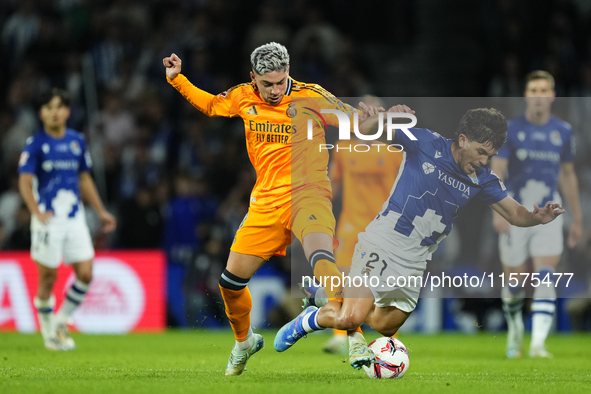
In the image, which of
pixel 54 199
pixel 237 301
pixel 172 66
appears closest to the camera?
pixel 237 301

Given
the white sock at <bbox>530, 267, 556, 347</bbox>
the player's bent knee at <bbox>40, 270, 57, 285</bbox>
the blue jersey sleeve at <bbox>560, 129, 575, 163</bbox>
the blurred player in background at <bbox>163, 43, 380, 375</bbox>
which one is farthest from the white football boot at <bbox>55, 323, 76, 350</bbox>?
the blue jersey sleeve at <bbox>560, 129, 575, 163</bbox>

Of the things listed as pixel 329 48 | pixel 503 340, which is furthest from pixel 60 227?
pixel 329 48

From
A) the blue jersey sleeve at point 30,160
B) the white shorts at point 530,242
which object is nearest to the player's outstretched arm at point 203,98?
the blue jersey sleeve at point 30,160

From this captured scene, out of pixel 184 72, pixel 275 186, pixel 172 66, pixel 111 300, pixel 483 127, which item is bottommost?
pixel 111 300

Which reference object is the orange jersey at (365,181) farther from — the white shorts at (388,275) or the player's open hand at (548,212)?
the white shorts at (388,275)

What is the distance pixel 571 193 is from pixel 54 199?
5.26 meters

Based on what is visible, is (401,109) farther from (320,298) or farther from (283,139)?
(320,298)

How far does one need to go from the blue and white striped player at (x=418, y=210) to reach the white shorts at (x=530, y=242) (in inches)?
75.1

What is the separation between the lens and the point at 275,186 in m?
6.46

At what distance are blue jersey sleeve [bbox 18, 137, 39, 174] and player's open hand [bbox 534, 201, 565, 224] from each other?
16.8ft

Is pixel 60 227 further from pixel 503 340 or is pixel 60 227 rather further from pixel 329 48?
pixel 329 48

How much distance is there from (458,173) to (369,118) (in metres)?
0.87

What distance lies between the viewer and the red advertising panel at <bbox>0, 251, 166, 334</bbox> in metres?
12.1

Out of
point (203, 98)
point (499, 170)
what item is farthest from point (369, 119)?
point (499, 170)
